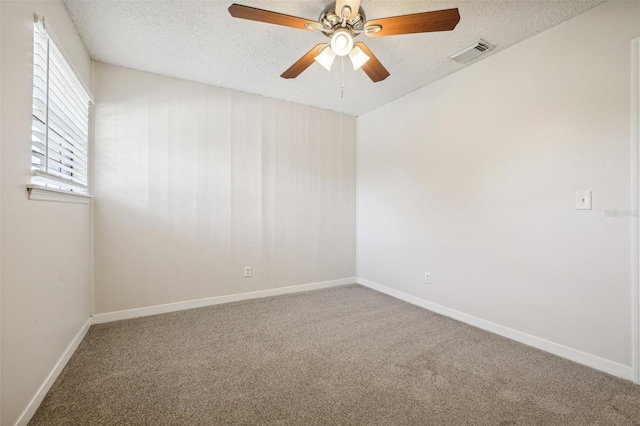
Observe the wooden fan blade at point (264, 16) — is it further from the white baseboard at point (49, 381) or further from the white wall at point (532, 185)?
the white baseboard at point (49, 381)

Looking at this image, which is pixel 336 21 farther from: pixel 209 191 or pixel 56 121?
pixel 209 191

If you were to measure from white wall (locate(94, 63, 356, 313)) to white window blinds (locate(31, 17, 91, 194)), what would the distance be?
372 millimetres

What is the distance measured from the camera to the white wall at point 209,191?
2684mm

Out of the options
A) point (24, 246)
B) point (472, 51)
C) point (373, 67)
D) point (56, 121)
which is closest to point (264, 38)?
point (373, 67)

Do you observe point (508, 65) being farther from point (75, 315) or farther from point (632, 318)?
point (75, 315)

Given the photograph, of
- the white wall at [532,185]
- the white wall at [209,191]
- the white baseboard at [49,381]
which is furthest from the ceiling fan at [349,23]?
the white baseboard at [49,381]

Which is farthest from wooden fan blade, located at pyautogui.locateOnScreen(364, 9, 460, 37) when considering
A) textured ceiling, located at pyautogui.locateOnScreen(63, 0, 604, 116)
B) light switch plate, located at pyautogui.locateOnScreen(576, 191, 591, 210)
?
light switch plate, located at pyautogui.locateOnScreen(576, 191, 591, 210)

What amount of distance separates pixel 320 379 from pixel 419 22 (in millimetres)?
2247

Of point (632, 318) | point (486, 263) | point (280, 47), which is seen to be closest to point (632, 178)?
point (632, 318)

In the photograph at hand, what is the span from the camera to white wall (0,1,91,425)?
123 centimetres

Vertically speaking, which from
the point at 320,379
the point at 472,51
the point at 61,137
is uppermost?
the point at 472,51

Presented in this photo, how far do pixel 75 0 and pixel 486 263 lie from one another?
3.77 metres

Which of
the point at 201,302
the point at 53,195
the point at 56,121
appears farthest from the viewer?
the point at 201,302

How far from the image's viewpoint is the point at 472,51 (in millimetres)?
2383
